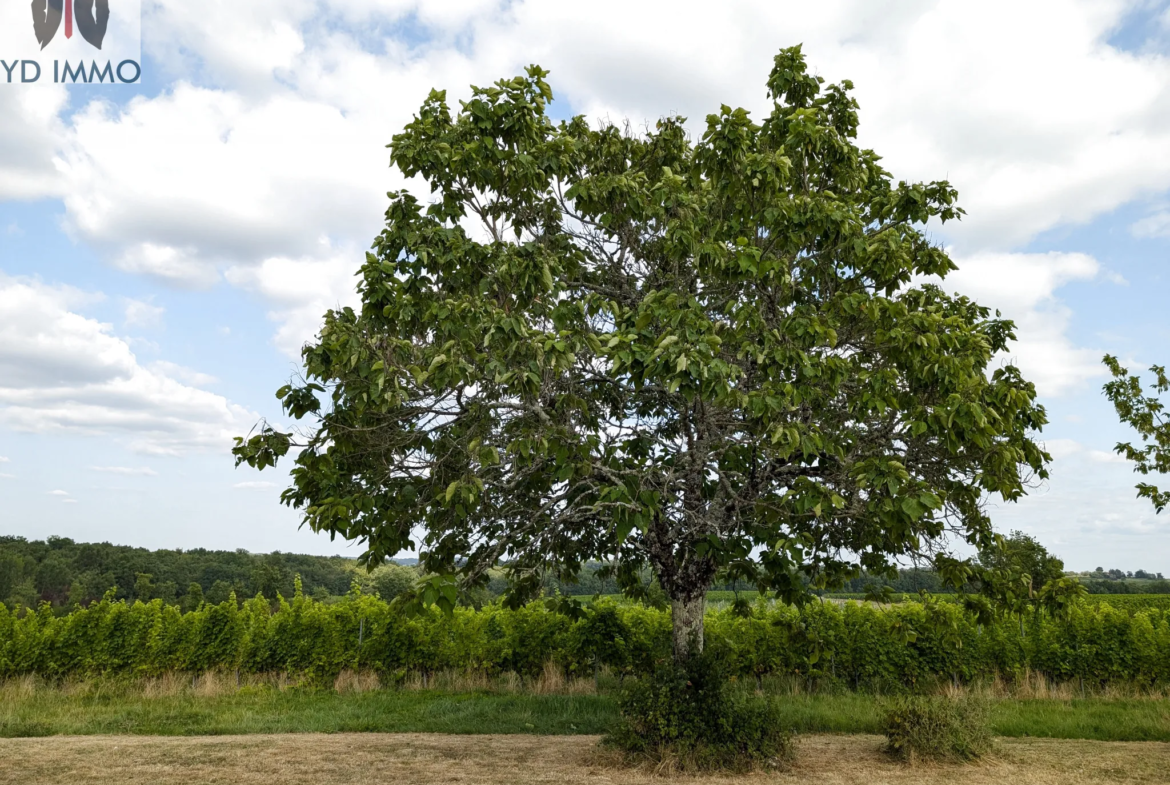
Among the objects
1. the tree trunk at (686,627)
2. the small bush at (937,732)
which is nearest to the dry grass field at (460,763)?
the small bush at (937,732)

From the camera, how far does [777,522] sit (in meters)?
7.96

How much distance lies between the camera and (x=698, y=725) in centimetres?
865

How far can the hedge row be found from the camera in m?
15.2

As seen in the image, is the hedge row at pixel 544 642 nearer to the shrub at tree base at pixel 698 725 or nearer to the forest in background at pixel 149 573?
the shrub at tree base at pixel 698 725

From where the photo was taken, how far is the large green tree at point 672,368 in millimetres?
6898

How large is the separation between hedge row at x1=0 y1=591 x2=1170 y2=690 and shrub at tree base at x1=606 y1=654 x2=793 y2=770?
5.29 meters

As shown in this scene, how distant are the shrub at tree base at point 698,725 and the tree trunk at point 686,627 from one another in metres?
0.35

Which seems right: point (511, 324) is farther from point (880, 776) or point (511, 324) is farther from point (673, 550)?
point (880, 776)

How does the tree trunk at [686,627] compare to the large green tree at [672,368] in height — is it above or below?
below

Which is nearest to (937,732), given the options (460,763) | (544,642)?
(460,763)

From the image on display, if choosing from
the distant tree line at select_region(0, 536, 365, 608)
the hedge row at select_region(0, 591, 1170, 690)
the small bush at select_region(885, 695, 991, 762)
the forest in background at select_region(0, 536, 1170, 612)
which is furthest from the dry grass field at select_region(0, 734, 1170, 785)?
the distant tree line at select_region(0, 536, 365, 608)

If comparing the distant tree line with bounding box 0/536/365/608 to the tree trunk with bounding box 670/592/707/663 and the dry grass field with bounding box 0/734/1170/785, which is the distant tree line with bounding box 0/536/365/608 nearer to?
the dry grass field with bounding box 0/734/1170/785

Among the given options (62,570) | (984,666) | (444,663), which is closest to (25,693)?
(444,663)

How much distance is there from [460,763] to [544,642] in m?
6.68
